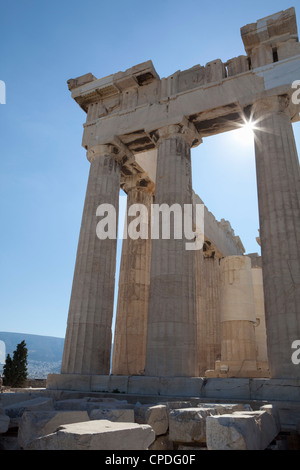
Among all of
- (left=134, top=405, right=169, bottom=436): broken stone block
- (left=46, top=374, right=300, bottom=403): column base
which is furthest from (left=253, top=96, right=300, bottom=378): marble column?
(left=134, top=405, right=169, bottom=436): broken stone block

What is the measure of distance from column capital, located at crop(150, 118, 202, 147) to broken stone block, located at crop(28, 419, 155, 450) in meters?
14.3

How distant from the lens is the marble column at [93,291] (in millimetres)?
15750

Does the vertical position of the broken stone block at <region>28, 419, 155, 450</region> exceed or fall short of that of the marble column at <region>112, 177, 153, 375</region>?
it falls short

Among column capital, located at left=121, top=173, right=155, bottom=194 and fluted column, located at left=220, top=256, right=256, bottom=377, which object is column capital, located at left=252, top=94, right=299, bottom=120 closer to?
column capital, located at left=121, top=173, right=155, bottom=194

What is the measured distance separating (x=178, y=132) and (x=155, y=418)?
13509 mm

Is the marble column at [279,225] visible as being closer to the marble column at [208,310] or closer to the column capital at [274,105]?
the column capital at [274,105]

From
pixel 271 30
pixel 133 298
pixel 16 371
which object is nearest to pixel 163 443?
pixel 133 298

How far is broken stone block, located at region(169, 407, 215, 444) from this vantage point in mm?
6414

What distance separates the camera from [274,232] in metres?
13.4

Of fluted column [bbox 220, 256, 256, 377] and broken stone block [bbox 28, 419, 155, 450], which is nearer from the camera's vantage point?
broken stone block [bbox 28, 419, 155, 450]

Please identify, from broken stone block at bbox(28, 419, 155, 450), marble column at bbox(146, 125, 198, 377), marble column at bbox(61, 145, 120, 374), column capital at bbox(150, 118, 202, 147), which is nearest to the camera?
broken stone block at bbox(28, 419, 155, 450)

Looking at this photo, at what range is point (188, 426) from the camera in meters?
6.51

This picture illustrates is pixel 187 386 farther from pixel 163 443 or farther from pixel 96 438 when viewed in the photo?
pixel 96 438

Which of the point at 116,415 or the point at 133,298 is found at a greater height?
the point at 133,298
